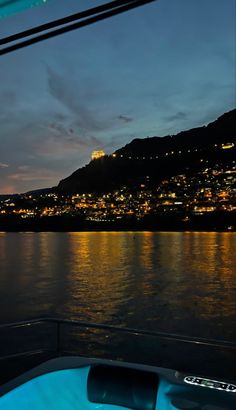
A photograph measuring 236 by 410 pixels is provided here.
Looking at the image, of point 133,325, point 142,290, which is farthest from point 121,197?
point 133,325

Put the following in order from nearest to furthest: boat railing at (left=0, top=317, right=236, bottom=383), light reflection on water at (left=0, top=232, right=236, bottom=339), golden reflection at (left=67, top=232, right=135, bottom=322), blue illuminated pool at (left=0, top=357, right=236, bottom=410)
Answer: blue illuminated pool at (left=0, top=357, right=236, bottom=410) → boat railing at (left=0, top=317, right=236, bottom=383) → light reflection on water at (left=0, top=232, right=236, bottom=339) → golden reflection at (left=67, top=232, right=135, bottom=322)

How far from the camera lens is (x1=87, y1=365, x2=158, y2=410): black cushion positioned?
3.21 meters

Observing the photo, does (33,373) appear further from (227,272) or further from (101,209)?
(101,209)

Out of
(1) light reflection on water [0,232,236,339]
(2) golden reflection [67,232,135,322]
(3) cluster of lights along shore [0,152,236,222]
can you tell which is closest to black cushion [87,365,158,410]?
(1) light reflection on water [0,232,236,339]

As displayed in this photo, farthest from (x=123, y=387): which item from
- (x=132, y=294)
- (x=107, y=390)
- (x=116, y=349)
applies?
(x=132, y=294)

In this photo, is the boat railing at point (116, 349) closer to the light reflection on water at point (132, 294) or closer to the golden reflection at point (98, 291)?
the light reflection on water at point (132, 294)

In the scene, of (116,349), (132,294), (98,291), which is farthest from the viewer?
(98,291)

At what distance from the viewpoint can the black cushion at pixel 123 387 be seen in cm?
321

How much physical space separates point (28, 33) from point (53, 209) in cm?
19420

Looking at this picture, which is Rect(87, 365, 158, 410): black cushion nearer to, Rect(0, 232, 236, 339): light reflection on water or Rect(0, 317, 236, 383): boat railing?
Rect(0, 317, 236, 383): boat railing

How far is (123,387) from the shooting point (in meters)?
3.27

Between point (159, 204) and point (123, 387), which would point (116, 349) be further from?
point (159, 204)

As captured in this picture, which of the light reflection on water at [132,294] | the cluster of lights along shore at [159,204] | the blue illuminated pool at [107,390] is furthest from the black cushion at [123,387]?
the cluster of lights along shore at [159,204]

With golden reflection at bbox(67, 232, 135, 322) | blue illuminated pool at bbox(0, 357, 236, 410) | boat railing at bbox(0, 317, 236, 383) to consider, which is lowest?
golden reflection at bbox(67, 232, 135, 322)
